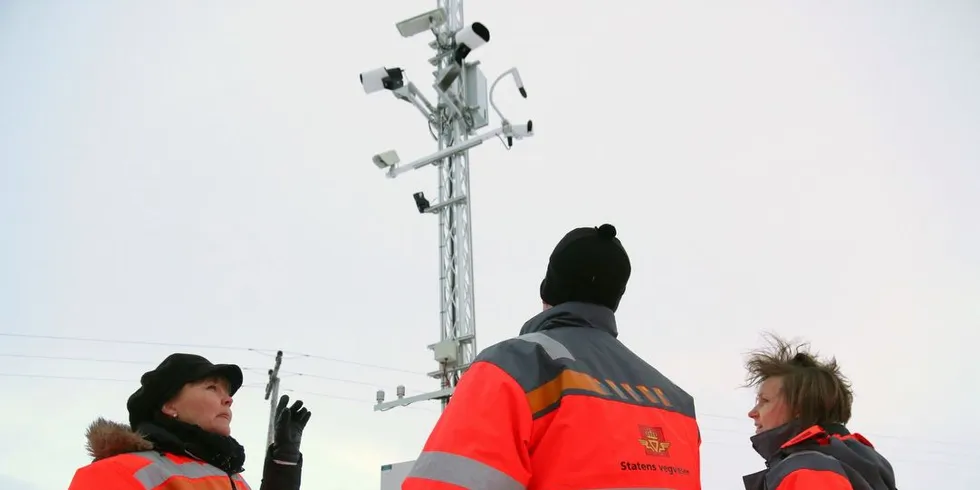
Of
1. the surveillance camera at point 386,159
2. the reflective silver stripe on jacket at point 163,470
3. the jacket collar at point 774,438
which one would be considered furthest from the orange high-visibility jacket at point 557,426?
the surveillance camera at point 386,159

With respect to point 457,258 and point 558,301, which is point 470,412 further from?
point 457,258

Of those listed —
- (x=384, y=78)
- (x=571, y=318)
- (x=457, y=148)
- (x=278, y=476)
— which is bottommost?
(x=278, y=476)

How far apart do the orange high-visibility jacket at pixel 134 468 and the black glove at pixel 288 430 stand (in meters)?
→ 0.41

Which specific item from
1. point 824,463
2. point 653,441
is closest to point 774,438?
point 824,463

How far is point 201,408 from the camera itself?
2.70m

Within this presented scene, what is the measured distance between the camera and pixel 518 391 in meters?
1.53

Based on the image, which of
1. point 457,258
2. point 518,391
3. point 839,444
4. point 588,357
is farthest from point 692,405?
point 457,258

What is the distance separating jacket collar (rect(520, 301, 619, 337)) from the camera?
1.85 m

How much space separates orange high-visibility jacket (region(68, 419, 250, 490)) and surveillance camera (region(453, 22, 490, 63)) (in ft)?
23.2

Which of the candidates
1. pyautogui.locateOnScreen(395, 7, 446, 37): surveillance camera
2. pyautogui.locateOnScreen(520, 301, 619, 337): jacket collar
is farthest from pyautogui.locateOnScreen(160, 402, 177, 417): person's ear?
pyautogui.locateOnScreen(395, 7, 446, 37): surveillance camera

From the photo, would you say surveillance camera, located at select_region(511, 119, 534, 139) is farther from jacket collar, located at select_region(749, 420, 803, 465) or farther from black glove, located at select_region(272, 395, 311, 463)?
jacket collar, located at select_region(749, 420, 803, 465)

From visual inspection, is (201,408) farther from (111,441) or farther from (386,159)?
(386,159)

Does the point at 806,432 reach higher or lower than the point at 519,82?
lower

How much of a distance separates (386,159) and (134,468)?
765 cm
